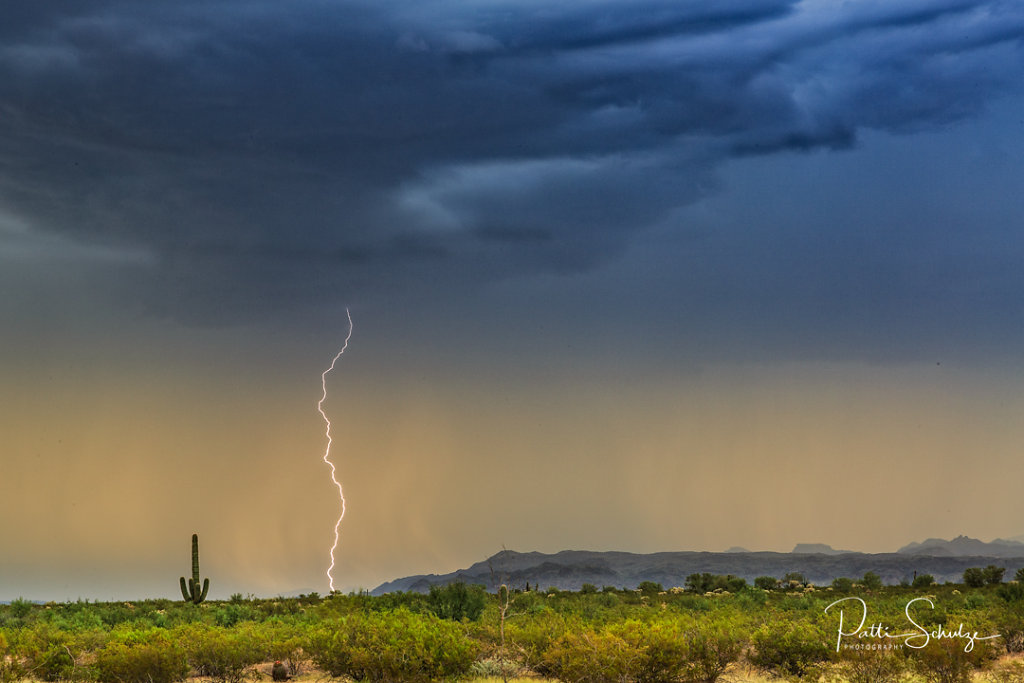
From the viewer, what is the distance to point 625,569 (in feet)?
541

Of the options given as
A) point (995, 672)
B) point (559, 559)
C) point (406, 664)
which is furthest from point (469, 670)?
point (559, 559)

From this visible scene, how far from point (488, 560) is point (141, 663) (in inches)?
331

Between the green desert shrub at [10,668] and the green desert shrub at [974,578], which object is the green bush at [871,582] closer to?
the green desert shrub at [974,578]

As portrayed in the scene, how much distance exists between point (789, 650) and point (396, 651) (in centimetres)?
878

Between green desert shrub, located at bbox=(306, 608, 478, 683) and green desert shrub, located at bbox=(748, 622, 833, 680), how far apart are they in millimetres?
6546

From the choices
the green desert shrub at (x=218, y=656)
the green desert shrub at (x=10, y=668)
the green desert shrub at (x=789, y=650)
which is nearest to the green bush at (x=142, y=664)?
the green desert shrub at (x=218, y=656)

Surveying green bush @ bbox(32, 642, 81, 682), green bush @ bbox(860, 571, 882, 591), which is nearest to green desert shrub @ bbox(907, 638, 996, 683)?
green bush @ bbox(32, 642, 81, 682)

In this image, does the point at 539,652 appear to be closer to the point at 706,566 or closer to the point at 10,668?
the point at 10,668

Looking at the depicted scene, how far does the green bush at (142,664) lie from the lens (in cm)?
2108

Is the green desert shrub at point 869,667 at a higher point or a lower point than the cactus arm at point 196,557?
lower

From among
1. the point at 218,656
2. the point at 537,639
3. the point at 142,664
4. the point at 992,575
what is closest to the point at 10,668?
the point at 142,664

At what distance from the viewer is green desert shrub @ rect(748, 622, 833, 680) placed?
21.4 meters

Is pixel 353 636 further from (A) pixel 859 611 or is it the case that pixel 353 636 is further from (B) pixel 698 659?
(A) pixel 859 611

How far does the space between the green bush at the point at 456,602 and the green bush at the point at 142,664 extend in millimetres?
9244
